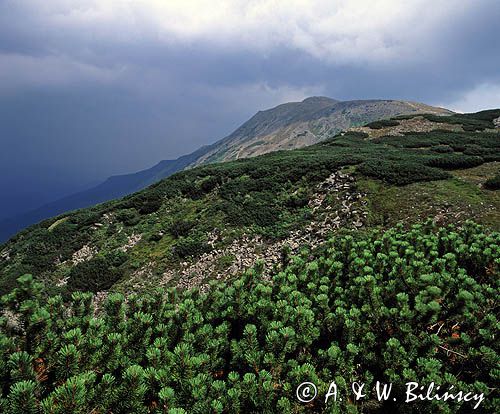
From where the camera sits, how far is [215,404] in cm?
327

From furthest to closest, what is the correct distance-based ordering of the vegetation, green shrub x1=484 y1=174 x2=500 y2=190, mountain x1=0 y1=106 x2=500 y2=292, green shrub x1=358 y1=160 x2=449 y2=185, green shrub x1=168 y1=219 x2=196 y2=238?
the vegetation → green shrub x1=168 y1=219 x2=196 y2=238 → green shrub x1=358 y1=160 x2=449 y2=185 → green shrub x1=484 y1=174 x2=500 y2=190 → mountain x1=0 y1=106 x2=500 y2=292

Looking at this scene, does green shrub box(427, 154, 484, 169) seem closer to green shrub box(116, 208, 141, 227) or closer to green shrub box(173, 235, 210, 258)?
green shrub box(173, 235, 210, 258)

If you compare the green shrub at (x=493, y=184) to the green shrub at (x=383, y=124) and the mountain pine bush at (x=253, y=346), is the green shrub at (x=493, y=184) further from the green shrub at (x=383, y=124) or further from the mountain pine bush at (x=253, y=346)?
the green shrub at (x=383, y=124)

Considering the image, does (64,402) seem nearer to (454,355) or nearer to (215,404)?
(215,404)

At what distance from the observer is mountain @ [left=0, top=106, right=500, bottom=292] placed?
17266 millimetres

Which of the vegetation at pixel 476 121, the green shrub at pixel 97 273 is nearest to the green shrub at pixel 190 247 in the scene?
the green shrub at pixel 97 273

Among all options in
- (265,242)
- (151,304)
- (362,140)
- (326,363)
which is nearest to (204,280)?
(265,242)

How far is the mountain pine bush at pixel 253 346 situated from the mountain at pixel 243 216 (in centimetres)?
715

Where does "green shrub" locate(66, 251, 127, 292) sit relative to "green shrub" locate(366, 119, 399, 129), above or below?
below

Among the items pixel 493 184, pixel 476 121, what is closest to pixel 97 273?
pixel 493 184

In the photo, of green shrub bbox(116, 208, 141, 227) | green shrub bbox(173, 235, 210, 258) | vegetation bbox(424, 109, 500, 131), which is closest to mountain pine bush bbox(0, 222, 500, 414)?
green shrub bbox(173, 235, 210, 258)

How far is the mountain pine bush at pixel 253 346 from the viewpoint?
3.42 metres

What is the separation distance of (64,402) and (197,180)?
28.0 metres

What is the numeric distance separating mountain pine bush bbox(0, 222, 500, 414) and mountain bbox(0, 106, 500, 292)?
7.15m
